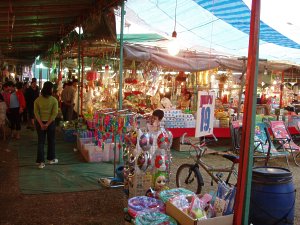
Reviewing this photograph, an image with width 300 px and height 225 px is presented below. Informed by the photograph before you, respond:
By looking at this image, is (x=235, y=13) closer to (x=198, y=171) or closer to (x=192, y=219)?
(x=198, y=171)

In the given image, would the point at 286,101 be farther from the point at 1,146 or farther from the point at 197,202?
the point at 197,202

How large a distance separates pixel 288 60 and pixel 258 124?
4.74 metres

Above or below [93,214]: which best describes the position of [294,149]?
above

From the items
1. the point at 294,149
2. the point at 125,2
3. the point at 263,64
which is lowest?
the point at 294,149

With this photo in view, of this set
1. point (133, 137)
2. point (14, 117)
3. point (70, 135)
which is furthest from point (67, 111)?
point (133, 137)

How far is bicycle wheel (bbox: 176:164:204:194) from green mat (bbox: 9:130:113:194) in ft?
4.62

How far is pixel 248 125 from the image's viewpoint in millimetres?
2723

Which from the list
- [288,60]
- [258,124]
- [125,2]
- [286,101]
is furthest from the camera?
[286,101]

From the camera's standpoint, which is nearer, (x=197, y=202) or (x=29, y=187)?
(x=197, y=202)

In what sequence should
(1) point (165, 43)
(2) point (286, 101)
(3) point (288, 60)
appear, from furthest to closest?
(2) point (286, 101) → (3) point (288, 60) → (1) point (165, 43)

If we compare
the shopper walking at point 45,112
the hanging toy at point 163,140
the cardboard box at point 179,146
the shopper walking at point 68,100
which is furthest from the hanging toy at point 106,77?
the hanging toy at point 163,140

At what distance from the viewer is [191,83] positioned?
40.9ft

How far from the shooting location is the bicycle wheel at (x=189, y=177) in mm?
5098

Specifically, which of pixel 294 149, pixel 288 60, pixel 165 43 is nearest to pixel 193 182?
pixel 294 149
